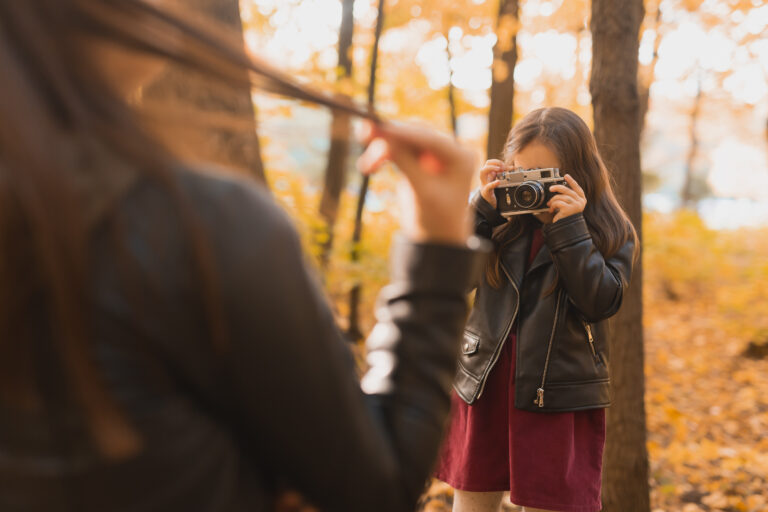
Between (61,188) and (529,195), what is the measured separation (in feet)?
6.51

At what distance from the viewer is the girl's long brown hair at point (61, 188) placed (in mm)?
597

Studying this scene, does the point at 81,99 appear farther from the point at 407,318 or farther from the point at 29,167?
the point at 407,318

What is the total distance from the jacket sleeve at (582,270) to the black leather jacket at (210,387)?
5.35 ft

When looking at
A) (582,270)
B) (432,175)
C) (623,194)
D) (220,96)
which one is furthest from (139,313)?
(623,194)

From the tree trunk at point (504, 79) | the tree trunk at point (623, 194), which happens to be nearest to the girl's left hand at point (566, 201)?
the tree trunk at point (623, 194)

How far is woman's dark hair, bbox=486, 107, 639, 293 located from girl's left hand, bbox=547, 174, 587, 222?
0.17 metres

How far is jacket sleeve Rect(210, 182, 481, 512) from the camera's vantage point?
660mm

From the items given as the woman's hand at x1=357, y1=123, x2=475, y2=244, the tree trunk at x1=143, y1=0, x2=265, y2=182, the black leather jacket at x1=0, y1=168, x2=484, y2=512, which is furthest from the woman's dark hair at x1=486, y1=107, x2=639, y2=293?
the black leather jacket at x1=0, y1=168, x2=484, y2=512

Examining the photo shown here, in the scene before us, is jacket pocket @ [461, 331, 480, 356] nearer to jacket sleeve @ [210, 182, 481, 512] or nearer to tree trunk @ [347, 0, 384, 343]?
jacket sleeve @ [210, 182, 481, 512]

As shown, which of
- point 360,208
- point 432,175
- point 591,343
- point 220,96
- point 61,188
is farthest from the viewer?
point 360,208

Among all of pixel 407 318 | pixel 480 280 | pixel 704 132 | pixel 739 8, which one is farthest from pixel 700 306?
pixel 704 132

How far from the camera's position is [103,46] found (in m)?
0.68

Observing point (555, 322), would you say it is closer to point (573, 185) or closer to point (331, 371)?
point (573, 185)

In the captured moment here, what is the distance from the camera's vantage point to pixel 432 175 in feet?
2.86
